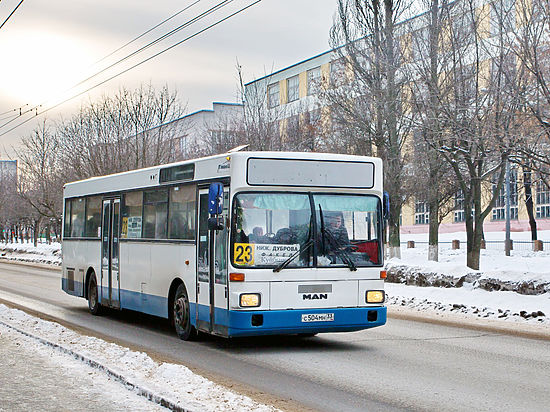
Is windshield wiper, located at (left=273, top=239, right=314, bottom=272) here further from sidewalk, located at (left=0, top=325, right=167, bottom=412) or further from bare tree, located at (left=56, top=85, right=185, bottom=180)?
bare tree, located at (left=56, top=85, right=185, bottom=180)

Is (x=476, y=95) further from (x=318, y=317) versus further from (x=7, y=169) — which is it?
(x=7, y=169)

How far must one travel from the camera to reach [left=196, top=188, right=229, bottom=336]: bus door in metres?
12.0

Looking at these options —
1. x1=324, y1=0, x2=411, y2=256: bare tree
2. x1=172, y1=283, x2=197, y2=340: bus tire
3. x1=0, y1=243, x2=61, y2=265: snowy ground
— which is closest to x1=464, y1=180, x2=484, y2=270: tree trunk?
x1=324, y1=0, x2=411, y2=256: bare tree

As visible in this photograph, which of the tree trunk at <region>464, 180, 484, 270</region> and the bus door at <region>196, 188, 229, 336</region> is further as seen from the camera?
the tree trunk at <region>464, 180, 484, 270</region>

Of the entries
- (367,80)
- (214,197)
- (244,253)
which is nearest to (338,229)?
(244,253)

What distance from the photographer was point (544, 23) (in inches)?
690

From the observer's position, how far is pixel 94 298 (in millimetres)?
18172

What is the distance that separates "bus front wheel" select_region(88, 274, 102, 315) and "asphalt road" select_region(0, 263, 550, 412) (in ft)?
5.47

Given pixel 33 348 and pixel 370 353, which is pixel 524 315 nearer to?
pixel 370 353

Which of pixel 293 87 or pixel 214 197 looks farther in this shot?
pixel 293 87

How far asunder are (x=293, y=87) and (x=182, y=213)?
6138cm

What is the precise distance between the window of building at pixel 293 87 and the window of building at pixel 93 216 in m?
55.5

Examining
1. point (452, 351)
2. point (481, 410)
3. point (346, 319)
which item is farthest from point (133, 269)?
point (481, 410)

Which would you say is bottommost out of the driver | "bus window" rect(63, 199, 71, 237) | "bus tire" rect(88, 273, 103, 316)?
"bus tire" rect(88, 273, 103, 316)
